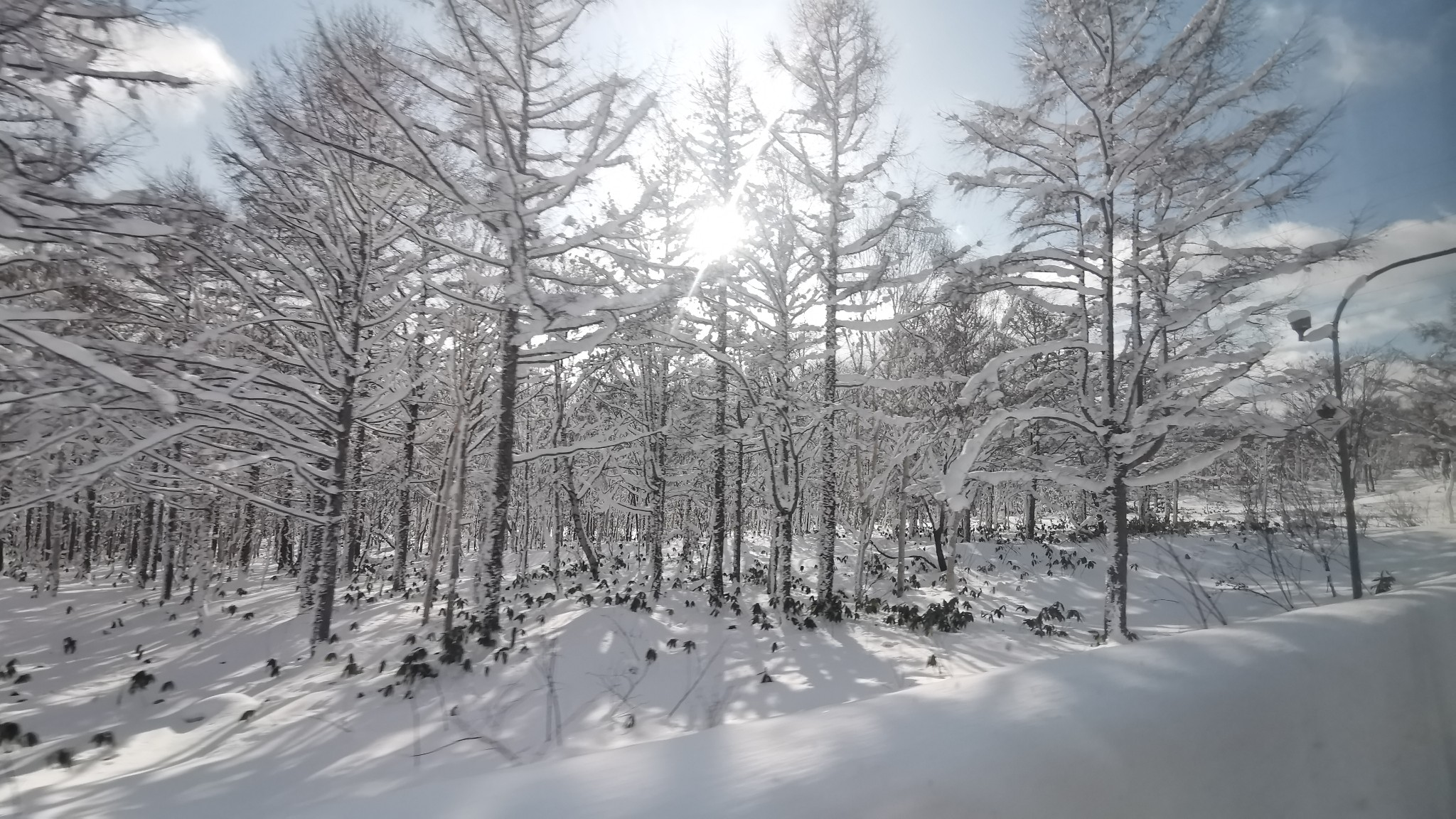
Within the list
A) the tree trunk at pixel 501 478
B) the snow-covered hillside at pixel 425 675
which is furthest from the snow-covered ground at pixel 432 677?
the tree trunk at pixel 501 478

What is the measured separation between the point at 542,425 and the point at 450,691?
1938cm

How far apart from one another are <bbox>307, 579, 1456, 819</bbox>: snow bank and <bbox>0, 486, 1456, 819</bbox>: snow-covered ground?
Result: 0.42 feet

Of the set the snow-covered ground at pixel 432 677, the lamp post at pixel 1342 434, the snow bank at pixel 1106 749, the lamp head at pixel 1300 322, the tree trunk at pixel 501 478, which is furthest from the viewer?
the tree trunk at pixel 501 478

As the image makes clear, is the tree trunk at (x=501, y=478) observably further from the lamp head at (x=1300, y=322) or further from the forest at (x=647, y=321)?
the lamp head at (x=1300, y=322)

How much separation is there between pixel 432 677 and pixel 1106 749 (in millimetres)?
6855

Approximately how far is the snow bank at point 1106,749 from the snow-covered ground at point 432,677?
127mm

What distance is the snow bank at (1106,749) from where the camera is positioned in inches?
47.4

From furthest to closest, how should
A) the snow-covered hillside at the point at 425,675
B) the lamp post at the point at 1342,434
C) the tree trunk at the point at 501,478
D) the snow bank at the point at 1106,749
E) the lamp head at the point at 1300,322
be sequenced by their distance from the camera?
the tree trunk at the point at 501,478 < the lamp head at the point at 1300,322 < the lamp post at the point at 1342,434 < the snow-covered hillside at the point at 425,675 < the snow bank at the point at 1106,749

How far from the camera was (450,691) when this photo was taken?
6.08 metres

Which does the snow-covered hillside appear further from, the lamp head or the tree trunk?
the lamp head

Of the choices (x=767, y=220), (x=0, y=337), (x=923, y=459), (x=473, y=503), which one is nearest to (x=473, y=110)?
(x=0, y=337)

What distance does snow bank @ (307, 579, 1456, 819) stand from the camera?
1203 mm

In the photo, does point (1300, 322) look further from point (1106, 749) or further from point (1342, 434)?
point (1106, 749)

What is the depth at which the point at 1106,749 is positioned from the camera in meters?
1.44
